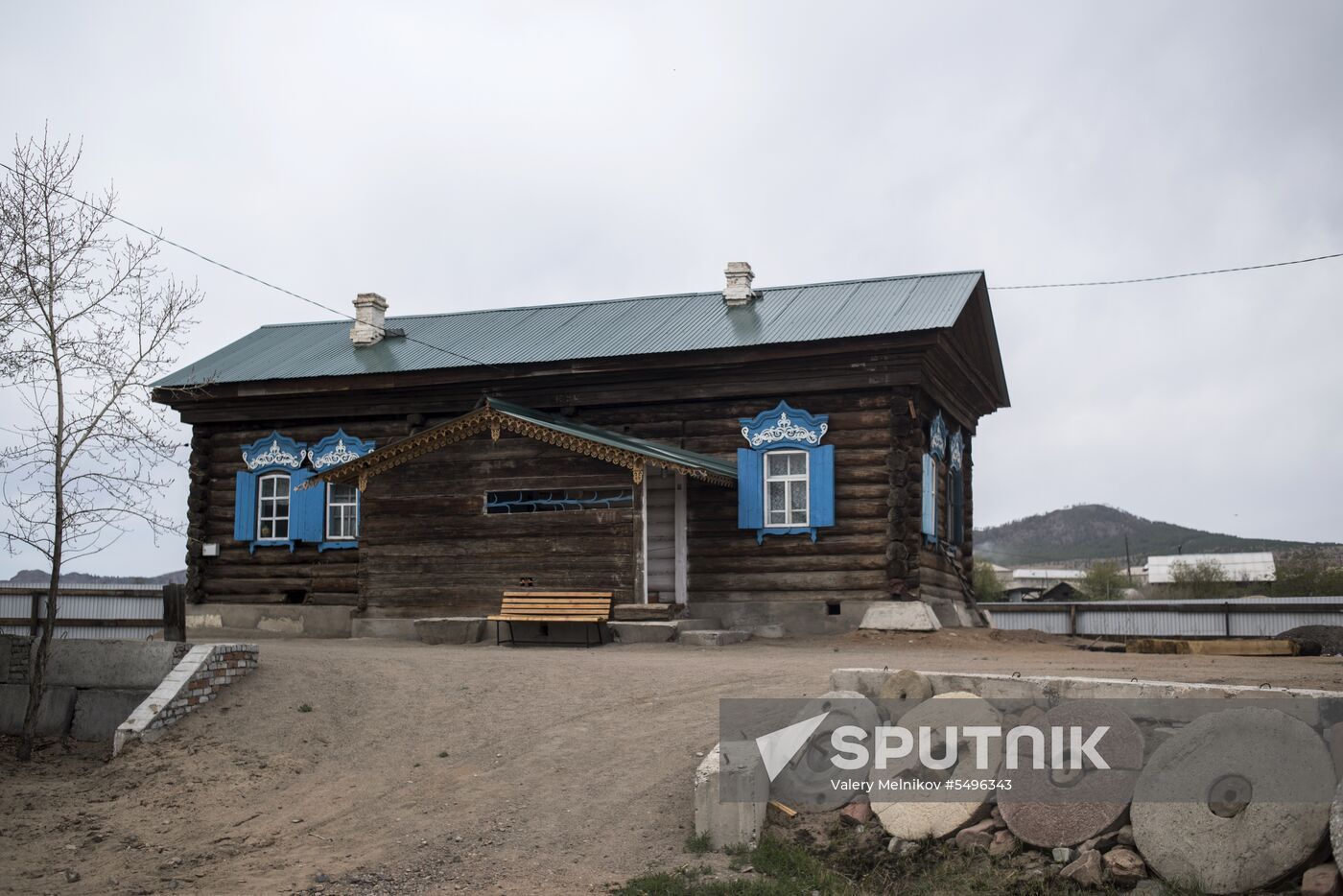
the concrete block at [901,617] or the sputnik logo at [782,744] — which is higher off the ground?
the concrete block at [901,617]

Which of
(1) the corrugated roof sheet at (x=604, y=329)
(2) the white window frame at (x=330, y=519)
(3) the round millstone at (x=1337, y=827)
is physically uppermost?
Answer: (1) the corrugated roof sheet at (x=604, y=329)

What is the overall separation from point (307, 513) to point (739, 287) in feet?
31.2

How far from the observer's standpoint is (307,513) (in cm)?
2403

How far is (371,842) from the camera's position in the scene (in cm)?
905

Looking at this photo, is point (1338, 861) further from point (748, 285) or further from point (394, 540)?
point (748, 285)

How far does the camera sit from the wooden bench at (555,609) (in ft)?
60.1

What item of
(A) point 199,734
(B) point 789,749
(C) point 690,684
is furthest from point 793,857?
(A) point 199,734

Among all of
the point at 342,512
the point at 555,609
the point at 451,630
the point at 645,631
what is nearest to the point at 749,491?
the point at 645,631

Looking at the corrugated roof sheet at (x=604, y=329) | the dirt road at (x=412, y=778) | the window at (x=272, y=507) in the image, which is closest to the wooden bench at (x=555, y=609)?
the dirt road at (x=412, y=778)

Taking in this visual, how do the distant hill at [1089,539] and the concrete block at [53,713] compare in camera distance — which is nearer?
the concrete block at [53,713]

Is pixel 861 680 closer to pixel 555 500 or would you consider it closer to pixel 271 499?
pixel 555 500

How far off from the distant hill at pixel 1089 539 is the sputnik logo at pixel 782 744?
94921 millimetres

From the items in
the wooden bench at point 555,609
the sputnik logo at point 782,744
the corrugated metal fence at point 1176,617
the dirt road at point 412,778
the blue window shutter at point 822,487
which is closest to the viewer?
the dirt road at point 412,778

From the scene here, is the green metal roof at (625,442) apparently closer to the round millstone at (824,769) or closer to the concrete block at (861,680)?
the concrete block at (861,680)
